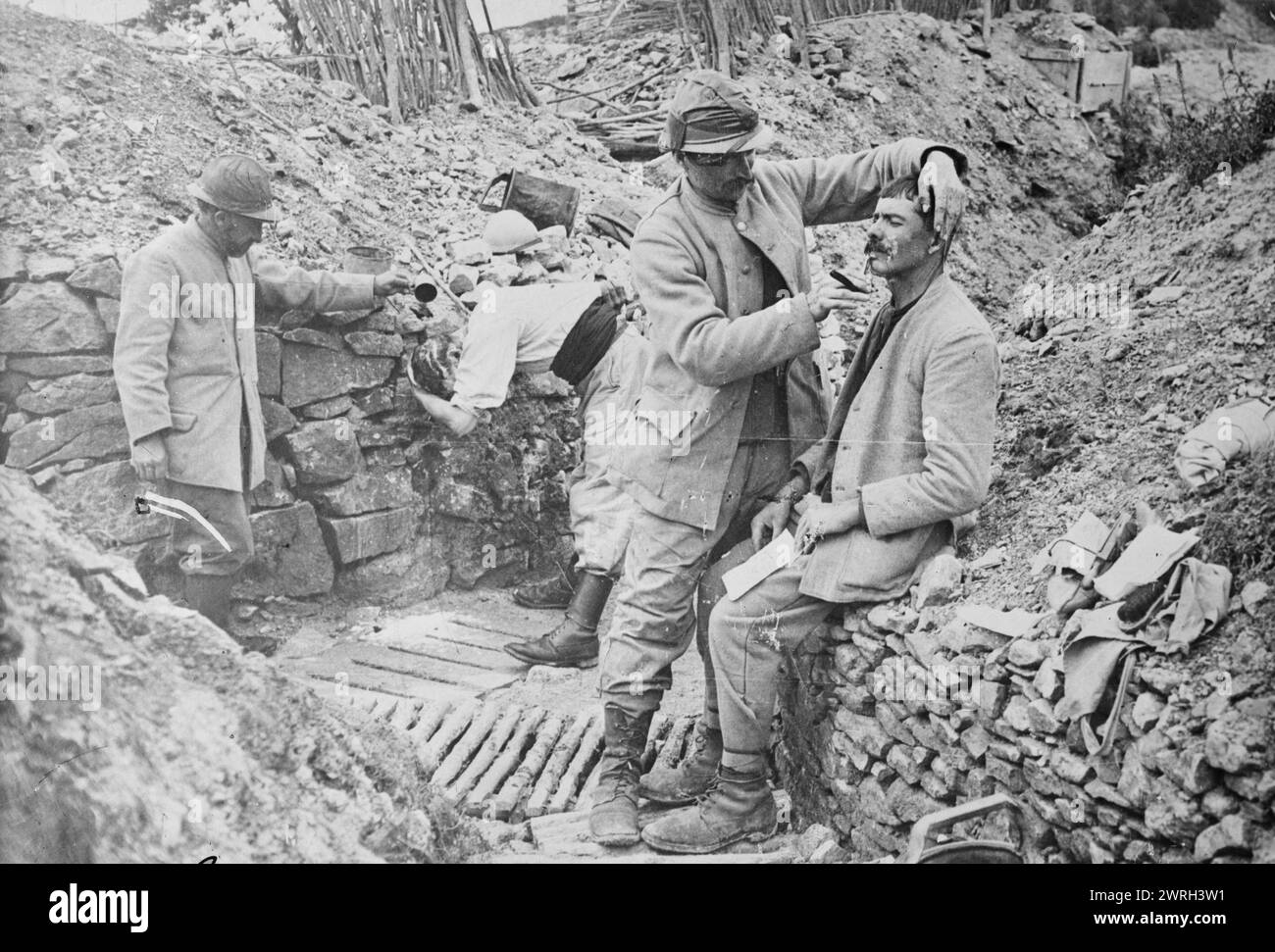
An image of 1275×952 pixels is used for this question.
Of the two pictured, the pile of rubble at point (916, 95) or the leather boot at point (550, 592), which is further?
the leather boot at point (550, 592)

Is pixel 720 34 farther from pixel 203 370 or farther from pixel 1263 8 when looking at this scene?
pixel 203 370

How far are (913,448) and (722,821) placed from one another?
1346 millimetres

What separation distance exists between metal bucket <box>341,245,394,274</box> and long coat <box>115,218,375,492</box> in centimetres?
54

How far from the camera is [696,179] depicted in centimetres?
373

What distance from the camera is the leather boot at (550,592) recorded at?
505 centimetres

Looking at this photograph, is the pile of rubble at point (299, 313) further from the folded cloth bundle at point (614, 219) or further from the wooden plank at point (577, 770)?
the wooden plank at point (577, 770)

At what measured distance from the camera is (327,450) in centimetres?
470

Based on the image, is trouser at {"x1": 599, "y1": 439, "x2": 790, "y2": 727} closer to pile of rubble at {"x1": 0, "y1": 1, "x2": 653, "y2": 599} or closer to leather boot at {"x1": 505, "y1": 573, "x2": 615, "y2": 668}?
leather boot at {"x1": 505, "y1": 573, "x2": 615, "y2": 668}

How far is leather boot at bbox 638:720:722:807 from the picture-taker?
388 cm

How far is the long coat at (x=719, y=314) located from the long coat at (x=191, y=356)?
1484 mm

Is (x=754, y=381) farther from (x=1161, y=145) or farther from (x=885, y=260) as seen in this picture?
(x=1161, y=145)

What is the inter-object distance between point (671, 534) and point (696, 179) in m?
1.18

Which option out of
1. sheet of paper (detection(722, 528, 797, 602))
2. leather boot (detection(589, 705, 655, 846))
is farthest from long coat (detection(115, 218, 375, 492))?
sheet of paper (detection(722, 528, 797, 602))

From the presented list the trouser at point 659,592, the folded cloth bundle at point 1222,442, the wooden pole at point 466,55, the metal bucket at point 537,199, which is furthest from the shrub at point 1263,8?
the wooden pole at point 466,55
